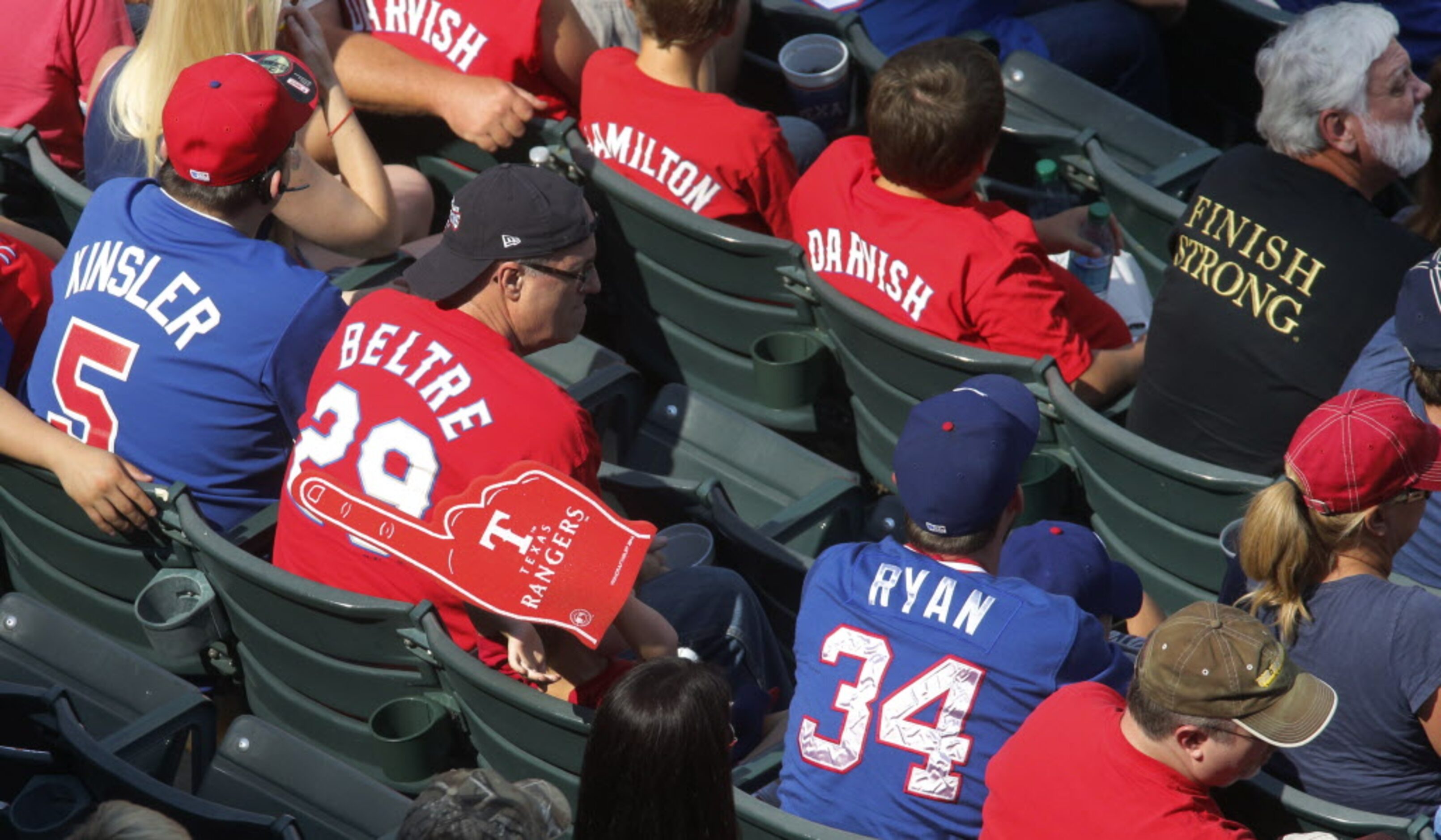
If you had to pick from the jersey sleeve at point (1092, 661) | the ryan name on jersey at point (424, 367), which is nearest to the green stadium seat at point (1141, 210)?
the jersey sleeve at point (1092, 661)

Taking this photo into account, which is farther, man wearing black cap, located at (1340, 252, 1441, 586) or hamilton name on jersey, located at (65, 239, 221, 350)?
hamilton name on jersey, located at (65, 239, 221, 350)

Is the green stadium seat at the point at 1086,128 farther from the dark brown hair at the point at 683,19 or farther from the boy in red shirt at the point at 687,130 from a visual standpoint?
the dark brown hair at the point at 683,19

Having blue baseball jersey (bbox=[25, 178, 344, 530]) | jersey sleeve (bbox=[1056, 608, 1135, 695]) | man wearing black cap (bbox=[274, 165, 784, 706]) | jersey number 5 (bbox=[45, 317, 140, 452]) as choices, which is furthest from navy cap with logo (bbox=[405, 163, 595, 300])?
jersey sleeve (bbox=[1056, 608, 1135, 695])

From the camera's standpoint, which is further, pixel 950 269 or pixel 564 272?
pixel 950 269

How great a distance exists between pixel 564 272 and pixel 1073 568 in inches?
47.9

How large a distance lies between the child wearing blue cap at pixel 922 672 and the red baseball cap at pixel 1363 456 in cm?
48

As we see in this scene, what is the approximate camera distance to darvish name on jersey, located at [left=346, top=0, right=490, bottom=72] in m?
4.83

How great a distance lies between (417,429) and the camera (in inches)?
126

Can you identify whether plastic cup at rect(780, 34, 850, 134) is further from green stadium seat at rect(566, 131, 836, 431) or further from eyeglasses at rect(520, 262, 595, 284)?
eyeglasses at rect(520, 262, 595, 284)

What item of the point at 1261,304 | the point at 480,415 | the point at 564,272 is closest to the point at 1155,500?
the point at 1261,304

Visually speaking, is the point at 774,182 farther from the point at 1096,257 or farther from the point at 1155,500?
the point at 1155,500

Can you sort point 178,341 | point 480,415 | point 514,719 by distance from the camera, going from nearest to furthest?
point 514,719 → point 480,415 → point 178,341

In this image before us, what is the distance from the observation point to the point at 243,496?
375cm

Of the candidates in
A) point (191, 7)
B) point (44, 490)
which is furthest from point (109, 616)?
point (191, 7)
